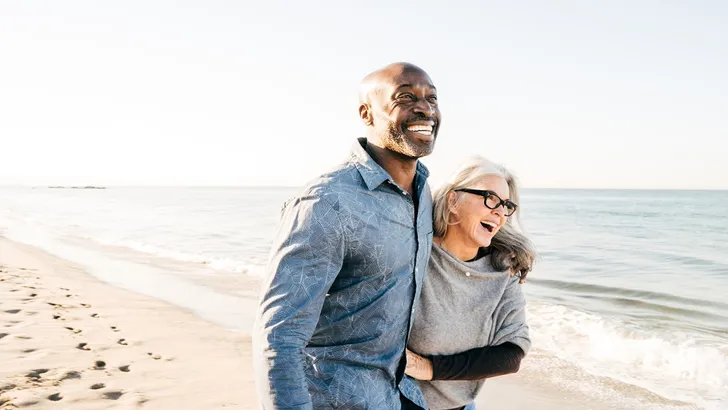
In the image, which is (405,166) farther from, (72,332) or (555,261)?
(555,261)

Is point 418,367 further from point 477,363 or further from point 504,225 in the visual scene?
point 504,225

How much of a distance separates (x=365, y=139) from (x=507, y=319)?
3.49 feet

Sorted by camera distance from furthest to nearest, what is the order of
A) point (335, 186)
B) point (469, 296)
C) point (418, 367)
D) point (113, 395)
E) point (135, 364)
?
1. point (135, 364)
2. point (113, 395)
3. point (469, 296)
4. point (418, 367)
5. point (335, 186)

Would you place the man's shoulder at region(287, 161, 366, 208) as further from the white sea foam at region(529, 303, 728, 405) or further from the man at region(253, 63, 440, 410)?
the white sea foam at region(529, 303, 728, 405)

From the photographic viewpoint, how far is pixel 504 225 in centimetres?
303

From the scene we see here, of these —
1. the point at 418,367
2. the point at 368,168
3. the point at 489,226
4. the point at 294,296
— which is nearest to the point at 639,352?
the point at 489,226

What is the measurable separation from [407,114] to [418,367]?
3.42ft

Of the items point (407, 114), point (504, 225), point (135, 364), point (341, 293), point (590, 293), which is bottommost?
point (590, 293)

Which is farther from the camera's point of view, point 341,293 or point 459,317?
point 459,317

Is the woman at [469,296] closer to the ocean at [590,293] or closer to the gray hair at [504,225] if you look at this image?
the gray hair at [504,225]

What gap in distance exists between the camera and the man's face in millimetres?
2377

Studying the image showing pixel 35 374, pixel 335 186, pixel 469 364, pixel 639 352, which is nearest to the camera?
pixel 335 186

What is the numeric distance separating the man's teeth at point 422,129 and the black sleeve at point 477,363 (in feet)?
3.15

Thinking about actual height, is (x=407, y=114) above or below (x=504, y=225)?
above
